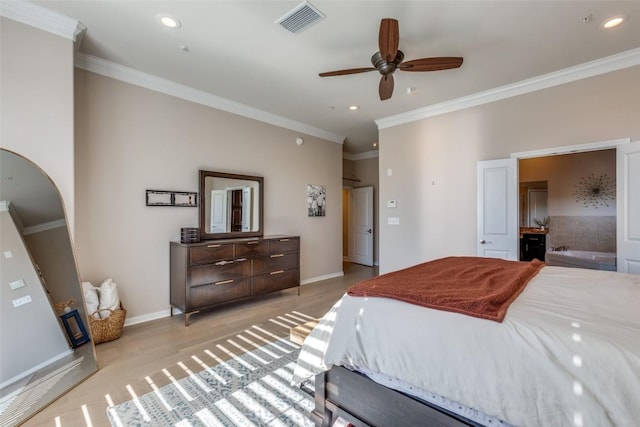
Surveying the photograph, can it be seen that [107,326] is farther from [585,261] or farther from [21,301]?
[585,261]

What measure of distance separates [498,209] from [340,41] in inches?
111

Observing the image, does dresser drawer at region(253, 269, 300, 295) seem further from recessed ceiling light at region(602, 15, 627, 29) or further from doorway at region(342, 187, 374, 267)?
recessed ceiling light at region(602, 15, 627, 29)

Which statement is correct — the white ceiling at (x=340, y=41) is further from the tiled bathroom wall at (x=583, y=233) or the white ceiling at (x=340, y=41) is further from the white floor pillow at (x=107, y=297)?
the tiled bathroom wall at (x=583, y=233)

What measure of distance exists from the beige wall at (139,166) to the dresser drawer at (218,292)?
20.9 inches

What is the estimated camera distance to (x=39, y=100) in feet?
7.52

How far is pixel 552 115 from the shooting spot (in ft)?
11.1

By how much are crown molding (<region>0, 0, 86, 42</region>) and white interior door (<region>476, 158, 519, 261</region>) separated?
463 cm

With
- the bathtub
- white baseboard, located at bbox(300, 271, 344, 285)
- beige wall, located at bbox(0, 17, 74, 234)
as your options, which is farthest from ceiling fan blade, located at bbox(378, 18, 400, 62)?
the bathtub

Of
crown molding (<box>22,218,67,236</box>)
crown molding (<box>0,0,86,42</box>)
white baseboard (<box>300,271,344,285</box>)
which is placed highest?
crown molding (<box>0,0,86,42</box>)

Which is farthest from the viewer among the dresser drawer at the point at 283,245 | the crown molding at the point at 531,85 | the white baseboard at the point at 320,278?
the white baseboard at the point at 320,278

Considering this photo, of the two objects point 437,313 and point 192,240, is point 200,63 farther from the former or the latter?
point 437,313

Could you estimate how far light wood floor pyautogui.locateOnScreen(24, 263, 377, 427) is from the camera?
6.03ft

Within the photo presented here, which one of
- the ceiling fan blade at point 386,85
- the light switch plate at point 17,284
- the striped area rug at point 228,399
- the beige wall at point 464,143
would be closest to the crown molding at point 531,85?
the beige wall at point 464,143

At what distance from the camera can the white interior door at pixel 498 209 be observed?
356 centimetres
